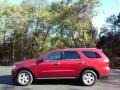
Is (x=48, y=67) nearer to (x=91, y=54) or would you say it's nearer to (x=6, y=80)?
(x=91, y=54)

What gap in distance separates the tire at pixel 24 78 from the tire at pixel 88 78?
221 cm

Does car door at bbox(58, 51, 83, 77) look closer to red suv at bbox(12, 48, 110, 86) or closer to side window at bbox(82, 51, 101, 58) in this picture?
red suv at bbox(12, 48, 110, 86)

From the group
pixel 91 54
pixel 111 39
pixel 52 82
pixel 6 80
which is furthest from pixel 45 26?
pixel 91 54

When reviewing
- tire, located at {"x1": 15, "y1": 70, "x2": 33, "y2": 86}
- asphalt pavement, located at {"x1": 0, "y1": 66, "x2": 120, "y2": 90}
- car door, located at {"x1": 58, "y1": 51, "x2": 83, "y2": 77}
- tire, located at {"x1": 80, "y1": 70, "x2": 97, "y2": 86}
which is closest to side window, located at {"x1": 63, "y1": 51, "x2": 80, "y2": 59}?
car door, located at {"x1": 58, "y1": 51, "x2": 83, "y2": 77}

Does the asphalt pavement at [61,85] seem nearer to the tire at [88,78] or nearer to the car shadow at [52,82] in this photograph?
the car shadow at [52,82]

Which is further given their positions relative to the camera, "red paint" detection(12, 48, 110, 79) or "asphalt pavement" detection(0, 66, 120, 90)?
"red paint" detection(12, 48, 110, 79)

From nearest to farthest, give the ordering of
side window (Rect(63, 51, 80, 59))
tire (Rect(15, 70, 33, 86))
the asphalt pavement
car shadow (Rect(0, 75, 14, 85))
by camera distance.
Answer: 1. the asphalt pavement
2. tire (Rect(15, 70, 33, 86))
3. side window (Rect(63, 51, 80, 59))
4. car shadow (Rect(0, 75, 14, 85))

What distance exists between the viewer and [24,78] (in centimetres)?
1617

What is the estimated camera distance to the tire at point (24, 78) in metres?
16.2

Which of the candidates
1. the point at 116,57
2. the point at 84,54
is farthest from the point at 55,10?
the point at 84,54

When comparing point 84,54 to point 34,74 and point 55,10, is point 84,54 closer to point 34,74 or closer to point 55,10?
point 34,74

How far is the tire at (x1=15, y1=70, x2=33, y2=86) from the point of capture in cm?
1617

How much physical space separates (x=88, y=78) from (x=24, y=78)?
8.88 ft

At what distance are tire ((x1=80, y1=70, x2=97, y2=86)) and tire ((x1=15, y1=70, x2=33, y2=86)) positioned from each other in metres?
2.21
